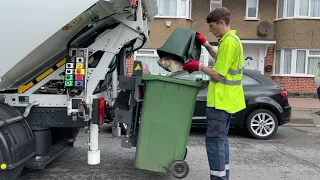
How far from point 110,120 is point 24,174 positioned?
1304mm

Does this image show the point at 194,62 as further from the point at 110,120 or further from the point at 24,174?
the point at 24,174

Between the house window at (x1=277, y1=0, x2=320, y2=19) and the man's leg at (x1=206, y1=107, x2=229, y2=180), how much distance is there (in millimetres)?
14452

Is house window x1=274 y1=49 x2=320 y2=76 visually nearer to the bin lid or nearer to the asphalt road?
the asphalt road

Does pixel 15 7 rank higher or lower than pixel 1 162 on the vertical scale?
higher

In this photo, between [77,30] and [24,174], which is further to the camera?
[24,174]

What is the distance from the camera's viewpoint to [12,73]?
354 cm

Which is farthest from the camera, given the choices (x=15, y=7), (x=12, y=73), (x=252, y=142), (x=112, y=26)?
(x=252, y=142)

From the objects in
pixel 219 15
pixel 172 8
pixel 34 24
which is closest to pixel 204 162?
pixel 219 15

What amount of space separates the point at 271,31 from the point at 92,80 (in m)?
15.0

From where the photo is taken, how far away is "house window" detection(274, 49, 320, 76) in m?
16.6

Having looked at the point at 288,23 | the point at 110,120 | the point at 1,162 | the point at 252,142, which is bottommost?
the point at 252,142

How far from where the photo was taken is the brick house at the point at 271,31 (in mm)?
16328

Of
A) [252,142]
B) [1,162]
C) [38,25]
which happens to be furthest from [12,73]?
[252,142]

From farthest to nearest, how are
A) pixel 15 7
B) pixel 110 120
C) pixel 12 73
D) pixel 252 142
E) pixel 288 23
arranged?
pixel 288 23, pixel 252 142, pixel 110 120, pixel 12 73, pixel 15 7
